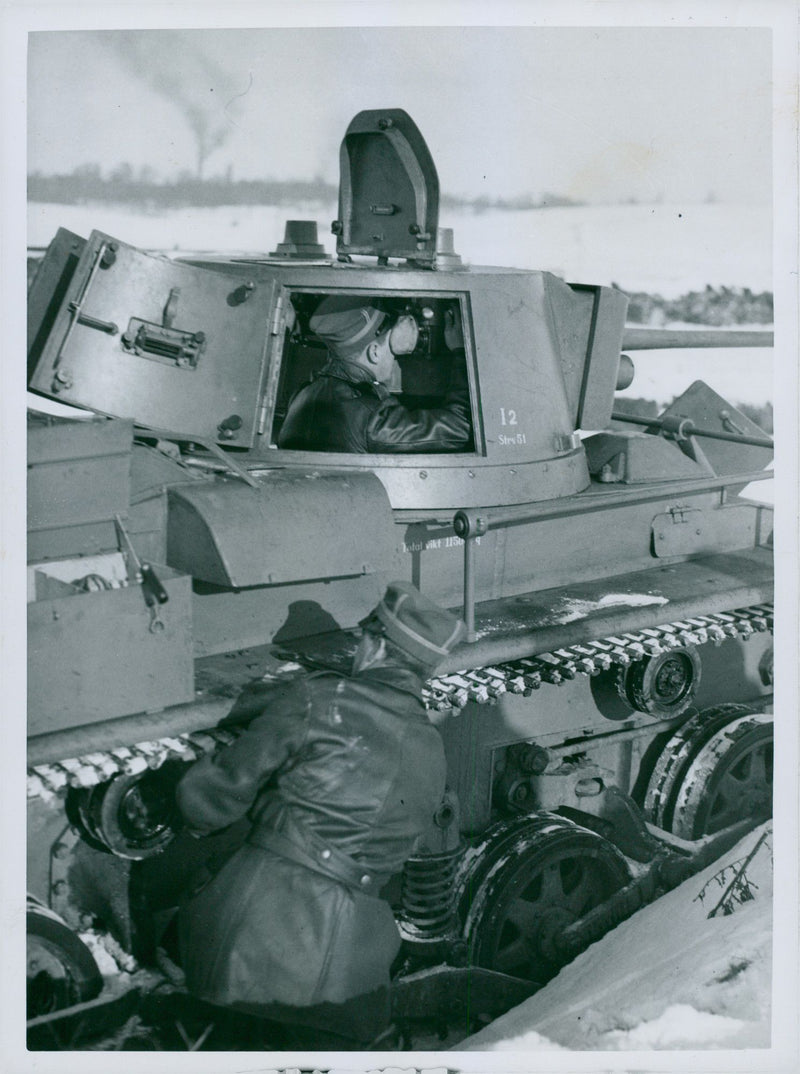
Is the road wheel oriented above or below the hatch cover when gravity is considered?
below

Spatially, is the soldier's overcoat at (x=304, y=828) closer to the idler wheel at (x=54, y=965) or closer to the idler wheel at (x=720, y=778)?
the idler wheel at (x=54, y=965)

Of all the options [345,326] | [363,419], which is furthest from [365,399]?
[345,326]

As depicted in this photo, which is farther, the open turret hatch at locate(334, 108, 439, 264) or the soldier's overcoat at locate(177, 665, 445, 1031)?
the open turret hatch at locate(334, 108, 439, 264)

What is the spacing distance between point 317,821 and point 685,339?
6.82m

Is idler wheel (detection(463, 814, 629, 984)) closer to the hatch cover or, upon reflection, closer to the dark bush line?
the hatch cover

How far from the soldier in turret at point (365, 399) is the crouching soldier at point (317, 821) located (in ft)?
6.46

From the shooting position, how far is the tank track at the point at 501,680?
6223mm

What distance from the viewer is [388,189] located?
8.91 m

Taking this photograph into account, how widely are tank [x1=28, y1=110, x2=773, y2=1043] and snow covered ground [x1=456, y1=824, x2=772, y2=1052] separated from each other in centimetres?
33

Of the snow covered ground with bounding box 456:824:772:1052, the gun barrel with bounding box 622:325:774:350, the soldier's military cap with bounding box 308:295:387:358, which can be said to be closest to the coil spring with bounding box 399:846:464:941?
the snow covered ground with bounding box 456:824:772:1052

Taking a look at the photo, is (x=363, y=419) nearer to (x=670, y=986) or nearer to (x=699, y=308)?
(x=670, y=986)

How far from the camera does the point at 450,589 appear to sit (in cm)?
838

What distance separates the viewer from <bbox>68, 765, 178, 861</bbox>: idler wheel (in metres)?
6.53

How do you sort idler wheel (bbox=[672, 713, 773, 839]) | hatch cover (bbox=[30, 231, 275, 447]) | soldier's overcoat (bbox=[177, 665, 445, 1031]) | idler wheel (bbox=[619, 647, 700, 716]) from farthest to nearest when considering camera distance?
idler wheel (bbox=[672, 713, 773, 839]) < idler wheel (bbox=[619, 647, 700, 716]) < hatch cover (bbox=[30, 231, 275, 447]) < soldier's overcoat (bbox=[177, 665, 445, 1031])
